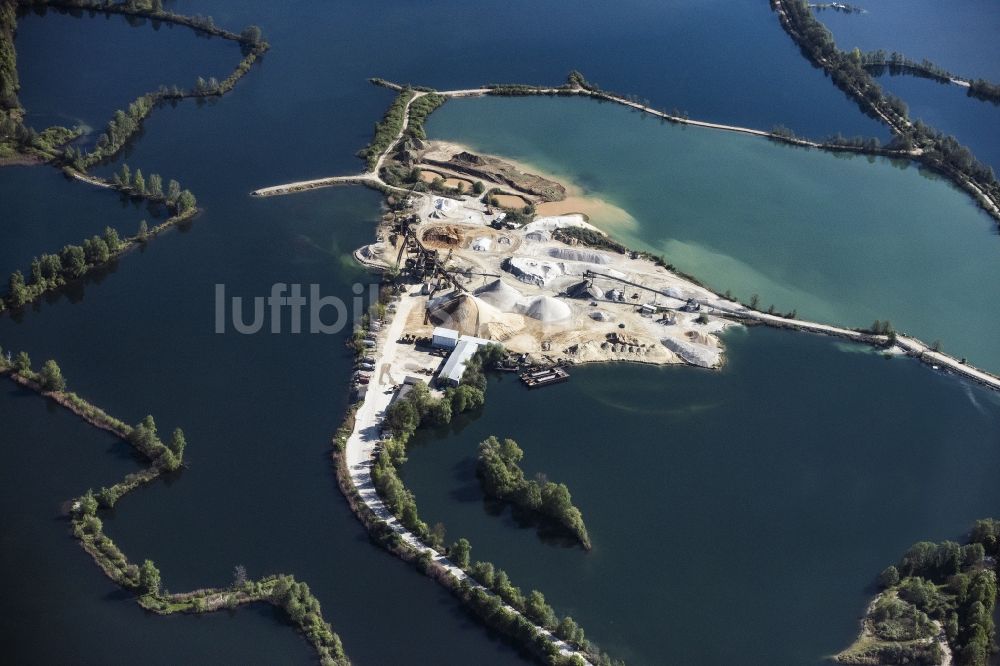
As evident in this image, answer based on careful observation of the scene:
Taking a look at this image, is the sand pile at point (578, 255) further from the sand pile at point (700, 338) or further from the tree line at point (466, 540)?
the tree line at point (466, 540)

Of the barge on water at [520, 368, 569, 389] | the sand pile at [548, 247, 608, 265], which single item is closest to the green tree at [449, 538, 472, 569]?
the barge on water at [520, 368, 569, 389]

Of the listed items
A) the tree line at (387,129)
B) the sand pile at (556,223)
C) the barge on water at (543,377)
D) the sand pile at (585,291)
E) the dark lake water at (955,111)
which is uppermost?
the dark lake water at (955,111)

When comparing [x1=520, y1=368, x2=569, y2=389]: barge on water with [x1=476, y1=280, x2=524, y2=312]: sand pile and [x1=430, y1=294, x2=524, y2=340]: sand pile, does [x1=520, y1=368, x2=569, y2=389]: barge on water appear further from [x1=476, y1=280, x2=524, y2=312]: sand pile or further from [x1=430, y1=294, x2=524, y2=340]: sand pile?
[x1=476, y1=280, x2=524, y2=312]: sand pile

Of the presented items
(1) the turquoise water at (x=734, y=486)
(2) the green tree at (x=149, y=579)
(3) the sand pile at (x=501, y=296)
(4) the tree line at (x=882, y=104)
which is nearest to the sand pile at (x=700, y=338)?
(1) the turquoise water at (x=734, y=486)

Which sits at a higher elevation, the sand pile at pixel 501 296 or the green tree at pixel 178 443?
the sand pile at pixel 501 296

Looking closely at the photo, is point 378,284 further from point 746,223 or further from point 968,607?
point 968,607

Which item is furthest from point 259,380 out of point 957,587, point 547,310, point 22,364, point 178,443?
point 957,587

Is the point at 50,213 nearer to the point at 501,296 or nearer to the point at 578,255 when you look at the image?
the point at 501,296
